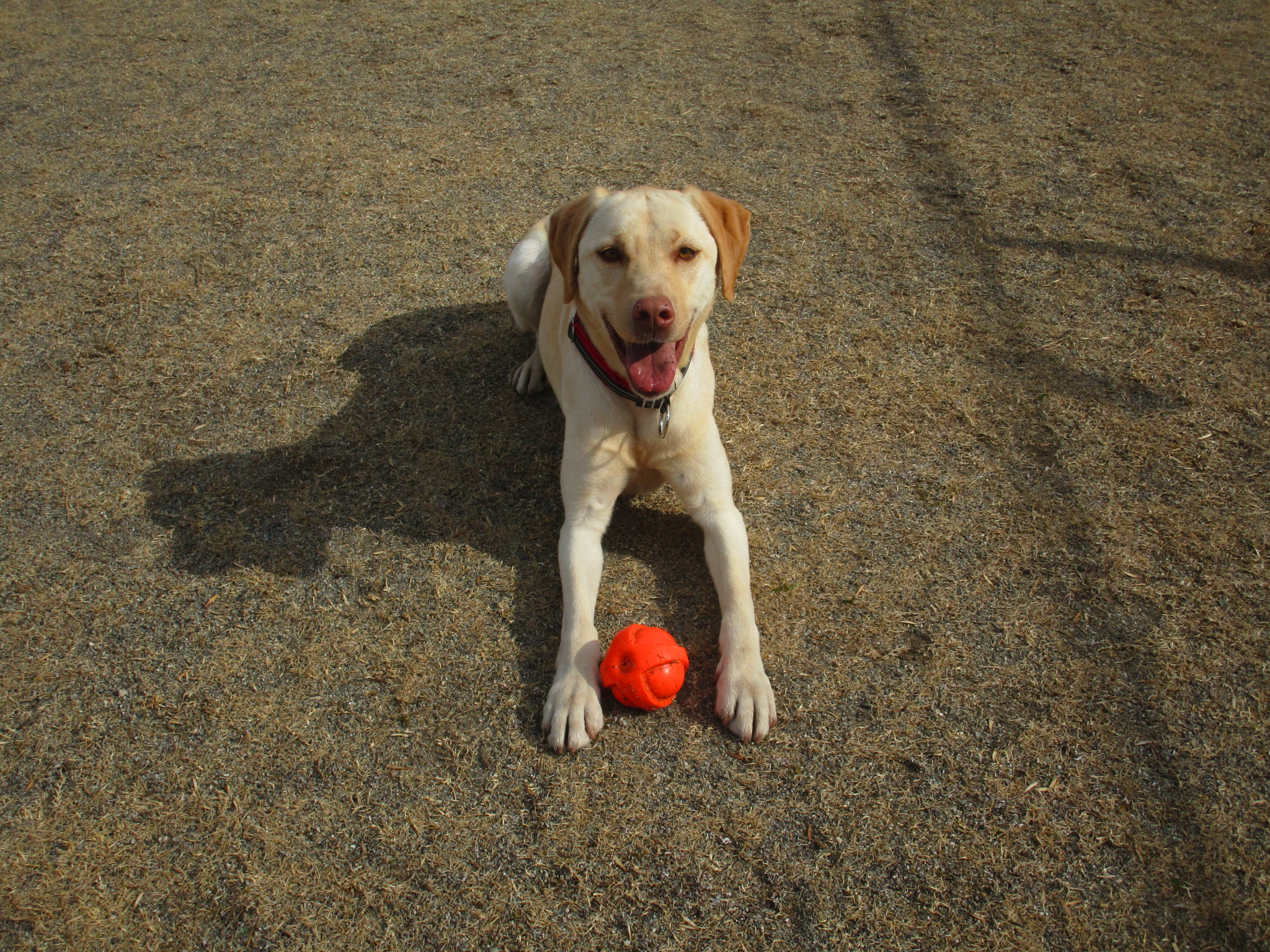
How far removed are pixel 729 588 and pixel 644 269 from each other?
3.40ft

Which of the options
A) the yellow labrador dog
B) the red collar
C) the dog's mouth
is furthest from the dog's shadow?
the dog's mouth

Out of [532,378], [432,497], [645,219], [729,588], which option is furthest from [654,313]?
[532,378]

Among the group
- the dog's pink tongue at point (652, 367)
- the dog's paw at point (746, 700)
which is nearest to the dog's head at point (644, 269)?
the dog's pink tongue at point (652, 367)

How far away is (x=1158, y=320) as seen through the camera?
3939 millimetres

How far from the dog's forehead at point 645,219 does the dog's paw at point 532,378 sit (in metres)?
1.08

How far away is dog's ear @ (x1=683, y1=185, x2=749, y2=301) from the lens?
277 centimetres

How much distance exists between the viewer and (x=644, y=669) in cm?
236

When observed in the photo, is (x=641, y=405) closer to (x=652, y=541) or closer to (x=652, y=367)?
(x=652, y=367)

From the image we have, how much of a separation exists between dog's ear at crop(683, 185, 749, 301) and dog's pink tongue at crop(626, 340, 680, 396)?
352 millimetres

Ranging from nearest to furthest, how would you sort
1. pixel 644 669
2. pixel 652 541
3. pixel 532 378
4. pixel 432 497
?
pixel 644 669 < pixel 652 541 < pixel 432 497 < pixel 532 378

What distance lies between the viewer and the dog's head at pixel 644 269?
251 cm

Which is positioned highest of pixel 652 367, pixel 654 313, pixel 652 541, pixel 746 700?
pixel 654 313

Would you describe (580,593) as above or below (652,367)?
below

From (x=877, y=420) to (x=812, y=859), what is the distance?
75.8 inches
